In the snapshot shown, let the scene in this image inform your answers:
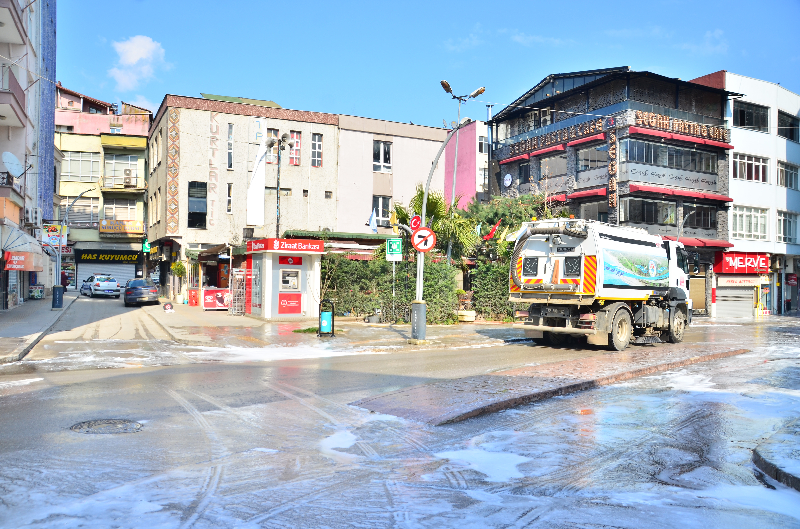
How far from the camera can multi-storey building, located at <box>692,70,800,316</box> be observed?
40500 millimetres

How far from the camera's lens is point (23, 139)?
2836cm

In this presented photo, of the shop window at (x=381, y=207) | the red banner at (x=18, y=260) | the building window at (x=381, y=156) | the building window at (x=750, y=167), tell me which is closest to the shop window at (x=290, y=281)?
the red banner at (x=18, y=260)

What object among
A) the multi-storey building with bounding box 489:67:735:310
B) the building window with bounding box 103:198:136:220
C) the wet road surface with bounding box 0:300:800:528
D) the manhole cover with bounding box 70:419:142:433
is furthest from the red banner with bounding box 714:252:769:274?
the building window with bounding box 103:198:136:220

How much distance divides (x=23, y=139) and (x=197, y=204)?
10.2 metres

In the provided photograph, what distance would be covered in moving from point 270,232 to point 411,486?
34002mm

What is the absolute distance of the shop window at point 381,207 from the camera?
135 ft

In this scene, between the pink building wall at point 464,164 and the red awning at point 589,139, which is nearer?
the red awning at point 589,139

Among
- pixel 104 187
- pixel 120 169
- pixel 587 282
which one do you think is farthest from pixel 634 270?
pixel 120 169

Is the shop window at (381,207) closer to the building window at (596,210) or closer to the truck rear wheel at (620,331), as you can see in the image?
the building window at (596,210)

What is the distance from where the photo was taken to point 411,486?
530cm

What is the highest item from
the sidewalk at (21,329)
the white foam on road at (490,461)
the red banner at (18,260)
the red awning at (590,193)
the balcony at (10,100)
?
the balcony at (10,100)

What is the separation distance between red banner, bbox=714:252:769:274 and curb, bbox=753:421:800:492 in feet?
125

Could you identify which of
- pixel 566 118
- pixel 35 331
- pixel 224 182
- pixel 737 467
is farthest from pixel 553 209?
pixel 737 467

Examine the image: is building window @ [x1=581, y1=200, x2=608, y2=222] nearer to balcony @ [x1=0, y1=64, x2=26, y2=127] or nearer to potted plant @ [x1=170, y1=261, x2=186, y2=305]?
potted plant @ [x1=170, y1=261, x2=186, y2=305]
